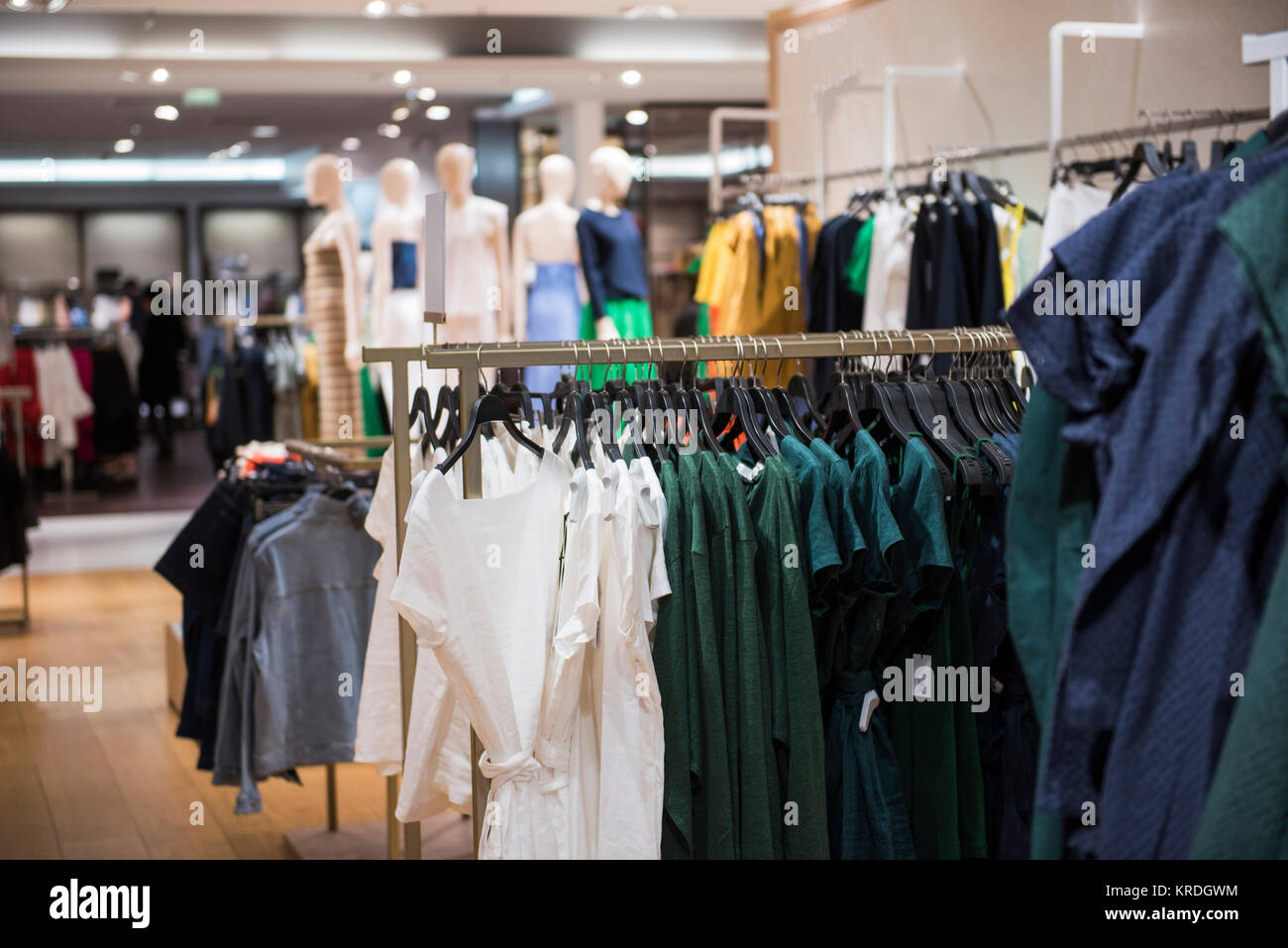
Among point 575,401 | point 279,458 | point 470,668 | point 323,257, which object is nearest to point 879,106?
point 323,257

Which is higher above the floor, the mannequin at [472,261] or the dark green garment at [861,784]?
the mannequin at [472,261]

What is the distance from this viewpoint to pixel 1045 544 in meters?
1.36

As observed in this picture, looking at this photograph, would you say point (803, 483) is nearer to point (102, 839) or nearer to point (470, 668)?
point (470, 668)

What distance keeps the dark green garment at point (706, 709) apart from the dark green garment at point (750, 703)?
21 mm

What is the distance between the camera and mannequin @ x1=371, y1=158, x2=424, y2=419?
582cm

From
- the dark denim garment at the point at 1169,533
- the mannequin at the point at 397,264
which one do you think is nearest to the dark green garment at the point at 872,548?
the dark denim garment at the point at 1169,533

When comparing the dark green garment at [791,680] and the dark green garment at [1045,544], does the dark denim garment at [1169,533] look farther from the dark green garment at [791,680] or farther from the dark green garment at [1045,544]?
the dark green garment at [791,680]

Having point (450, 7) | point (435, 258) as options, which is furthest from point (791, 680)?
point (450, 7)

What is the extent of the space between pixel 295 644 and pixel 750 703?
1491mm

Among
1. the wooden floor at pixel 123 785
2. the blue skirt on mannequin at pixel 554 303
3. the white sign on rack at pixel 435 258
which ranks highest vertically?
the blue skirt on mannequin at pixel 554 303

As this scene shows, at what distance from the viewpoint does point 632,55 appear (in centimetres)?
848

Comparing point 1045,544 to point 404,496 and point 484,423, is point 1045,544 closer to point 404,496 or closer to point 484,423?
point 484,423

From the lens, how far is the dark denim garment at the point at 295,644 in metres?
3.09

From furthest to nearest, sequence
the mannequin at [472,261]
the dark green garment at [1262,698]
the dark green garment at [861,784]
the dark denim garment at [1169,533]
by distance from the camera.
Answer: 1. the mannequin at [472,261]
2. the dark green garment at [861,784]
3. the dark denim garment at [1169,533]
4. the dark green garment at [1262,698]
